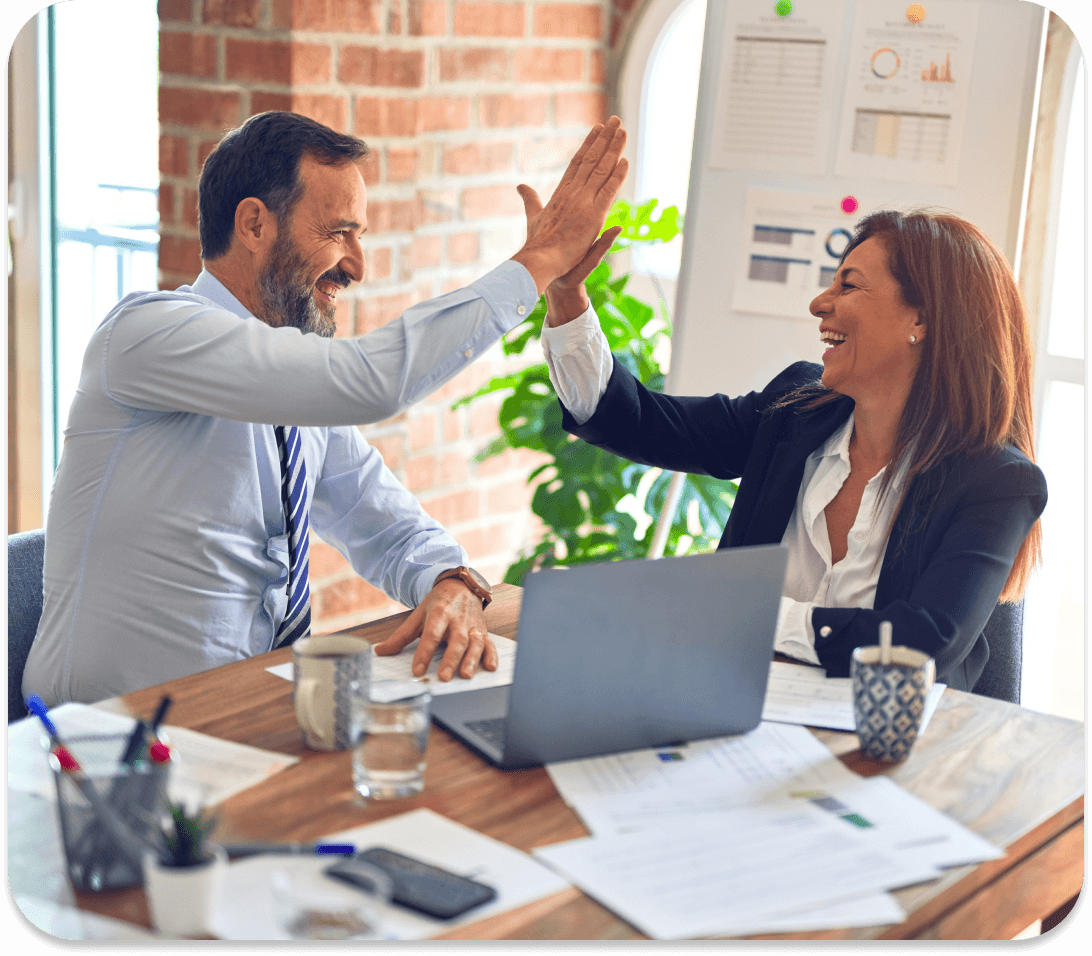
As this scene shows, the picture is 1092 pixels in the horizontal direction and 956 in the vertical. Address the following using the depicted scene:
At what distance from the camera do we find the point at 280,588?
1.69 m

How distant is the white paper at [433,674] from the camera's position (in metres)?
1.36

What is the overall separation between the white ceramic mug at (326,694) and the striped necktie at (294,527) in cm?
51

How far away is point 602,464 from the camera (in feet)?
9.23

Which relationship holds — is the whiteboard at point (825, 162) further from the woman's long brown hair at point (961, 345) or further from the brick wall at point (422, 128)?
the brick wall at point (422, 128)

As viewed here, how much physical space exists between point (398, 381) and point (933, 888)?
874 millimetres

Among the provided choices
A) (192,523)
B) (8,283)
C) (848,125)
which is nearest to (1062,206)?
(848,125)

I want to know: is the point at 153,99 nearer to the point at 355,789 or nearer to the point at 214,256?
the point at 214,256

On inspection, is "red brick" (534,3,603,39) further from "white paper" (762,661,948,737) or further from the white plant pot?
the white plant pot


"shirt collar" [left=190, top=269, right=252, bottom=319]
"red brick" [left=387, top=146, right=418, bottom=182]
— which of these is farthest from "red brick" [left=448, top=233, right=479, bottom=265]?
"shirt collar" [left=190, top=269, right=252, bottom=319]

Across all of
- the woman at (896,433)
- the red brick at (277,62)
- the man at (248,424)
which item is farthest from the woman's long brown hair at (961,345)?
the red brick at (277,62)

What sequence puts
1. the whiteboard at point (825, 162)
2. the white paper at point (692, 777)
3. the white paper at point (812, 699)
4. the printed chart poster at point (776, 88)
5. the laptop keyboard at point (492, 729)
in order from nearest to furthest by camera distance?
the white paper at point (692, 777) < the laptop keyboard at point (492, 729) < the white paper at point (812, 699) < the whiteboard at point (825, 162) < the printed chart poster at point (776, 88)

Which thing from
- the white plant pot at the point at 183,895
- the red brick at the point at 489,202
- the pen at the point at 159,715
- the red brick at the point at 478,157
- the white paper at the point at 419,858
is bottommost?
the white paper at the point at 419,858

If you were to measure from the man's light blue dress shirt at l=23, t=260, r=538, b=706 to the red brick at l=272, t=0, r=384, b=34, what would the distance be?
0.95 m

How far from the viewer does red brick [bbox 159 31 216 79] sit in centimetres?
248
